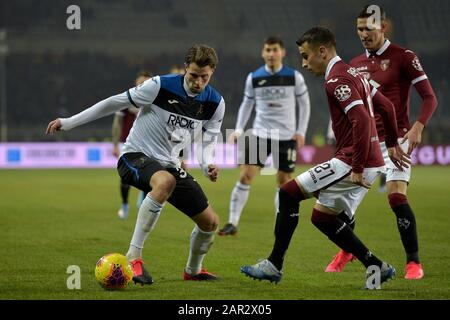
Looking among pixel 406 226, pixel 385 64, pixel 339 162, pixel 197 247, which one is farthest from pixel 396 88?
pixel 197 247

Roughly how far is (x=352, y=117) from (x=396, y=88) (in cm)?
179

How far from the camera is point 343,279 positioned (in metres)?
6.84

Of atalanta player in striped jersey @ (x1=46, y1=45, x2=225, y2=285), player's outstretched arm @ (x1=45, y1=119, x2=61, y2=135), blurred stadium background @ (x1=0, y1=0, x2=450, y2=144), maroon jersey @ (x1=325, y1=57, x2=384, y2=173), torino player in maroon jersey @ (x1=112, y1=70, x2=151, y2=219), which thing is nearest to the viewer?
maroon jersey @ (x1=325, y1=57, x2=384, y2=173)

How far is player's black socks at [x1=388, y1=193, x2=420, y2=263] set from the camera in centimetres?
710

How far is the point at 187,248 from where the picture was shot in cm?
907

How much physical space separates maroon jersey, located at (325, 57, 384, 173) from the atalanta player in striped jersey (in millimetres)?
1111

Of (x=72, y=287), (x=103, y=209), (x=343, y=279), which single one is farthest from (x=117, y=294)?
(x=103, y=209)

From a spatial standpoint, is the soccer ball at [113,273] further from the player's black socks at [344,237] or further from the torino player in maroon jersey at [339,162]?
the player's black socks at [344,237]

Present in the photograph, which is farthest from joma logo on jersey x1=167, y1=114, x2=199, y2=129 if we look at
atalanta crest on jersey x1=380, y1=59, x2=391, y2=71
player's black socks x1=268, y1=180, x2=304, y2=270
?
atalanta crest on jersey x1=380, y1=59, x2=391, y2=71

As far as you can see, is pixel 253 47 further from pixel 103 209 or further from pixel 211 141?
pixel 211 141

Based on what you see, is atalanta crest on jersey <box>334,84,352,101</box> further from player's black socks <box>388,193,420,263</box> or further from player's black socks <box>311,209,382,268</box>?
player's black socks <box>388,193,420,263</box>

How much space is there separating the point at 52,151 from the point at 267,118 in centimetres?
1782

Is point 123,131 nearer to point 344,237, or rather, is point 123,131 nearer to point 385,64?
point 385,64

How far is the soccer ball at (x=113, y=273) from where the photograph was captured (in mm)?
6109
